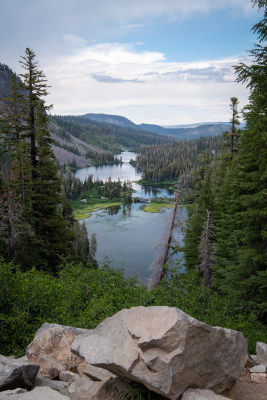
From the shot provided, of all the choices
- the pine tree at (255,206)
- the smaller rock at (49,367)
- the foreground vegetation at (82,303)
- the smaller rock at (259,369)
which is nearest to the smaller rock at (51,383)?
the smaller rock at (49,367)

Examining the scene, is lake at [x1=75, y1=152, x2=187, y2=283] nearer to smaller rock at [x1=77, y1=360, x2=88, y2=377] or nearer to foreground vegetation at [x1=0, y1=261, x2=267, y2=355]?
foreground vegetation at [x1=0, y1=261, x2=267, y2=355]

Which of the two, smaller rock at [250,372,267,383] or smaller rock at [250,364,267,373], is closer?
smaller rock at [250,372,267,383]

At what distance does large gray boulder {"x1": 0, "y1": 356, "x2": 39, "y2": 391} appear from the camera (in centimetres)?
695

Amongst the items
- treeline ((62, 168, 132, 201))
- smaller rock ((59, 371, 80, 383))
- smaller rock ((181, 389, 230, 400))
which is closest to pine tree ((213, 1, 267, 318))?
smaller rock ((181, 389, 230, 400))

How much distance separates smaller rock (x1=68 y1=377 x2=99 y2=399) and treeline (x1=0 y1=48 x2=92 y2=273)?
1555 cm

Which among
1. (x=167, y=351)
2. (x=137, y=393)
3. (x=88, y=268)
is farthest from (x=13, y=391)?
(x=88, y=268)

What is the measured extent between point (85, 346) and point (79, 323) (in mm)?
4698

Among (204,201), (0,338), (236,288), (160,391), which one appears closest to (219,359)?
(160,391)

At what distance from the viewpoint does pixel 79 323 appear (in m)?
12.0

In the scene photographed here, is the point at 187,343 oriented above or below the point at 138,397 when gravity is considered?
above

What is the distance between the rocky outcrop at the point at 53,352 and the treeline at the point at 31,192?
42.3ft

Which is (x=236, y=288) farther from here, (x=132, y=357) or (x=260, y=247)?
(x=132, y=357)

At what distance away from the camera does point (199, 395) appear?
6.60 m

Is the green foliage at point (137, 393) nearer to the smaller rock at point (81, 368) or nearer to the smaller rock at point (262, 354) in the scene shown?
the smaller rock at point (81, 368)
